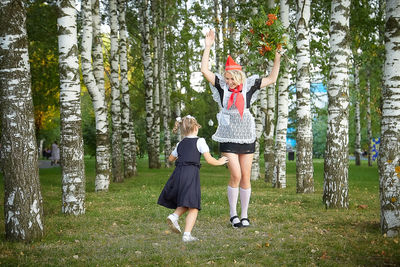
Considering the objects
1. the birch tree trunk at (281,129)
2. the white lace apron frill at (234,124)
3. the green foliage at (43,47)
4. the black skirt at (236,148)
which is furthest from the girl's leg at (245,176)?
the green foliage at (43,47)

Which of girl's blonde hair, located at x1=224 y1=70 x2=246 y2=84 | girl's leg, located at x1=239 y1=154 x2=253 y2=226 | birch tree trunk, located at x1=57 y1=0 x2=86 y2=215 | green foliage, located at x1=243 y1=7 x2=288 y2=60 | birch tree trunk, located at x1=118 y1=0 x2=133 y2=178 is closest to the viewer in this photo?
girl's blonde hair, located at x1=224 y1=70 x2=246 y2=84

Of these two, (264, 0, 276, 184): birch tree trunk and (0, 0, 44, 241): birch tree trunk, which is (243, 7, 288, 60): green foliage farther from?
(264, 0, 276, 184): birch tree trunk

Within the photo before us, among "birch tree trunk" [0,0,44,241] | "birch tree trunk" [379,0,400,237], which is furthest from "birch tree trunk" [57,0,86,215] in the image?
"birch tree trunk" [379,0,400,237]

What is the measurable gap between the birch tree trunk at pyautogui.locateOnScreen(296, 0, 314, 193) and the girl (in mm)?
5998

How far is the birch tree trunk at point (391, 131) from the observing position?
6.41 meters

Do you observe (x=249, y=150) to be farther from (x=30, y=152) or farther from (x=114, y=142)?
(x=114, y=142)

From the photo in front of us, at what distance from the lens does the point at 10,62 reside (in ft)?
20.4

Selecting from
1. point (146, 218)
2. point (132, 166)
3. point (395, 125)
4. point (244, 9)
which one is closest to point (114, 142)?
point (132, 166)

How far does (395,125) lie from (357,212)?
8.99 ft

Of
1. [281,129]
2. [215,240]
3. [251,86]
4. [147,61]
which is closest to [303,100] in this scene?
[281,129]

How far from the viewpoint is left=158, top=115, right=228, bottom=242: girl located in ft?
20.8

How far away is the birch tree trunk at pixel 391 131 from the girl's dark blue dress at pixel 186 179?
268cm

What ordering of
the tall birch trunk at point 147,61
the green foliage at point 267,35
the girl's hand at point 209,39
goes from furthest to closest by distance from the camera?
the tall birch trunk at point 147,61, the green foliage at point 267,35, the girl's hand at point 209,39

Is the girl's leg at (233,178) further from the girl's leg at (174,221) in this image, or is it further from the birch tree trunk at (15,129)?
the birch tree trunk at (15,129)
